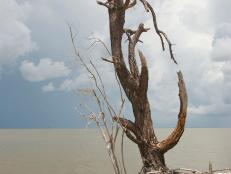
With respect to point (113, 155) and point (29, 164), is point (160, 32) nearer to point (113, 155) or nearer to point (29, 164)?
point (113, 155)

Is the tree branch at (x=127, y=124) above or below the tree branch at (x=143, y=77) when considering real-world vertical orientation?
below

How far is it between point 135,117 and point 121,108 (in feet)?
1.70

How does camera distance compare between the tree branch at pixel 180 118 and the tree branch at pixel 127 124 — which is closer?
the tree branch at pixel 180 118

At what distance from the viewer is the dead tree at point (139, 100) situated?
8594mm

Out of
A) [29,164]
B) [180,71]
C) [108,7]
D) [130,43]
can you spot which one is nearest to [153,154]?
[180,71]

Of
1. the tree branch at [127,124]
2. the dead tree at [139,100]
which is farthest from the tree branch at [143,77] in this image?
the tree branch at [127,124]

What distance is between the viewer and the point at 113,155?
830 cm

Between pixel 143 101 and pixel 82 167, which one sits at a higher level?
pixel 143 101

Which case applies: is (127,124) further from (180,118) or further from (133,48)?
(133,48)

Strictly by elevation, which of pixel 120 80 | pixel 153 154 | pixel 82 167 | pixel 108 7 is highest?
pixel 108 7

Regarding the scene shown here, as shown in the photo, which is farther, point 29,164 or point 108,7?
point 29,164

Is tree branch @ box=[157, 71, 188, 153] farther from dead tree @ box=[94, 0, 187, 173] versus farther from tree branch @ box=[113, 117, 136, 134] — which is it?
tree branch @ box=[113, 117, 136, 134]

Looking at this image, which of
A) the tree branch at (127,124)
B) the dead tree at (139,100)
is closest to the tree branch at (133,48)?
the dead tree at (139,100)

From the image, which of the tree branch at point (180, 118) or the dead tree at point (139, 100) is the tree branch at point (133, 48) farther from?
the tree branch at point (180, 118)
